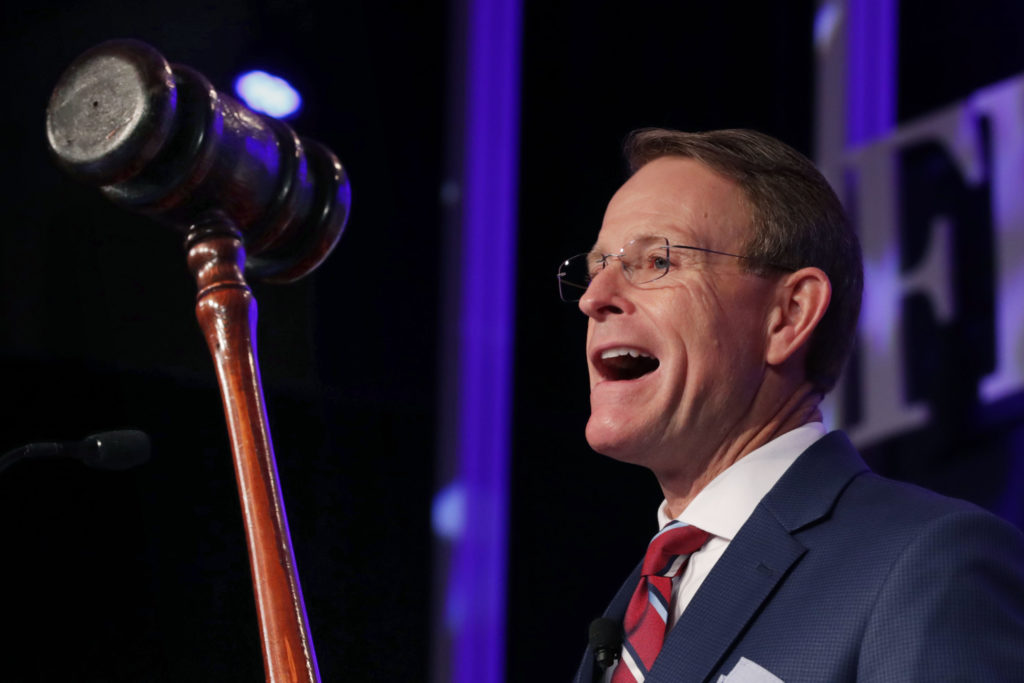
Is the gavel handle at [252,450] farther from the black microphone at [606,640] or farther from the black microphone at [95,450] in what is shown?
the black microphone at [606,640]

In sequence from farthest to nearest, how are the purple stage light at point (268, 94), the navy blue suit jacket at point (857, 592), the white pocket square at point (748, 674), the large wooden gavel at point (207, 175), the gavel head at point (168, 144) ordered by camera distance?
the purple stage light at point (268, 94) → the gavel head at point (168, 144) → the large wooden gavel at point (207, 175) → the white pocket square at point (748, 674) → the navy blue suit jacket at point (857, 592)

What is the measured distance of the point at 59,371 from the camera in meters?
1.82

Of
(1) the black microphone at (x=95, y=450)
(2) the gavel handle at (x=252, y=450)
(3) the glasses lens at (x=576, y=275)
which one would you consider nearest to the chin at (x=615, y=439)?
(3) the glasses lens at (x=576, y=275)

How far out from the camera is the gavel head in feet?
4.61

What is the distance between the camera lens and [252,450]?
1.27m

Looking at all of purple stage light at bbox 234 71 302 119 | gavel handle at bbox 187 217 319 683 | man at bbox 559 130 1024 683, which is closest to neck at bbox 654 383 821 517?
man at bbox 559 130 1024 683

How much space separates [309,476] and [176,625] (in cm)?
48

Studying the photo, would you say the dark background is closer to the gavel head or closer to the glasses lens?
the gavel head

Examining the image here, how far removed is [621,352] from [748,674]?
52cm

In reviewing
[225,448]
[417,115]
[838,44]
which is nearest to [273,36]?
[417,115]

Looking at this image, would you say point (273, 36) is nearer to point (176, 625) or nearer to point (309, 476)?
point (309, 476)

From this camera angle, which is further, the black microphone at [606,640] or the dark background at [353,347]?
the dark background at [353,347]

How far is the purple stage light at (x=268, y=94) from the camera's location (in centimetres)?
226

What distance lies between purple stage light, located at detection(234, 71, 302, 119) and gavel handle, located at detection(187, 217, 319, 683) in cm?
84
